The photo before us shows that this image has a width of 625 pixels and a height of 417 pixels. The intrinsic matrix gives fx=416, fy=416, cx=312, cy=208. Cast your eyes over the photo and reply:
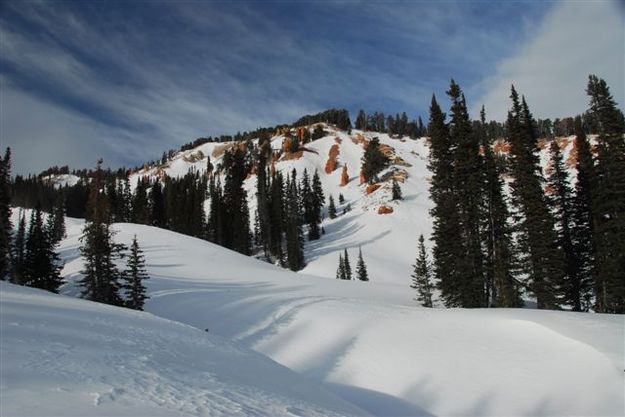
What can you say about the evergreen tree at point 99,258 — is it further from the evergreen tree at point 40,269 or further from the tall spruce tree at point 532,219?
the tall spruce tree at point 532,219

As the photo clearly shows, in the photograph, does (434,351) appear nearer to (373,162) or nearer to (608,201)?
(608,201)

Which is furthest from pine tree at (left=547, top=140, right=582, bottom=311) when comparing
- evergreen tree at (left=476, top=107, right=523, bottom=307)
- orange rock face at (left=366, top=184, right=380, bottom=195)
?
orange rock face at (left=366, top=184, right=380, bottom=195)

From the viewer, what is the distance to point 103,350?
778 centimetres

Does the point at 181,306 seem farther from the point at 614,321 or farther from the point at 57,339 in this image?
the point at 614,321

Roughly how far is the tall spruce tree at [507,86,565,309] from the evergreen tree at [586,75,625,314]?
2915mm

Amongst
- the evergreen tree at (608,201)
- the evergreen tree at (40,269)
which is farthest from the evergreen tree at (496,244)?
the evergreen tree at (40,269)

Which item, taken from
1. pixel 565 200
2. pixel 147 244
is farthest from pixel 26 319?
pixel 147 244

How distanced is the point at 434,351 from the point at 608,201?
21231 millimetres

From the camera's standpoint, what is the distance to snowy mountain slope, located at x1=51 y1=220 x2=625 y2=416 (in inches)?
481

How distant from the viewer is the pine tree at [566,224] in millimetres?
31484

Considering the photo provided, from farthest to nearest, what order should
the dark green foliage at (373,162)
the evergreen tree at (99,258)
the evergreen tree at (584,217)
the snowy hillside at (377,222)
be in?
the dark green foliage at (373,162), the snowy hillside at (377,222), the evergreen tree at (584,217), the evergreen tree at (99,258)

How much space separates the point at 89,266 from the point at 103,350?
22.8m

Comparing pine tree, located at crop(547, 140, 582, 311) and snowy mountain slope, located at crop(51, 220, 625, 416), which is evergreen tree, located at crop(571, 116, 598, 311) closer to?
pine tree, located at crop(547, 140, 582, 311)

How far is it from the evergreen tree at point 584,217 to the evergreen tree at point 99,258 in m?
33.5
